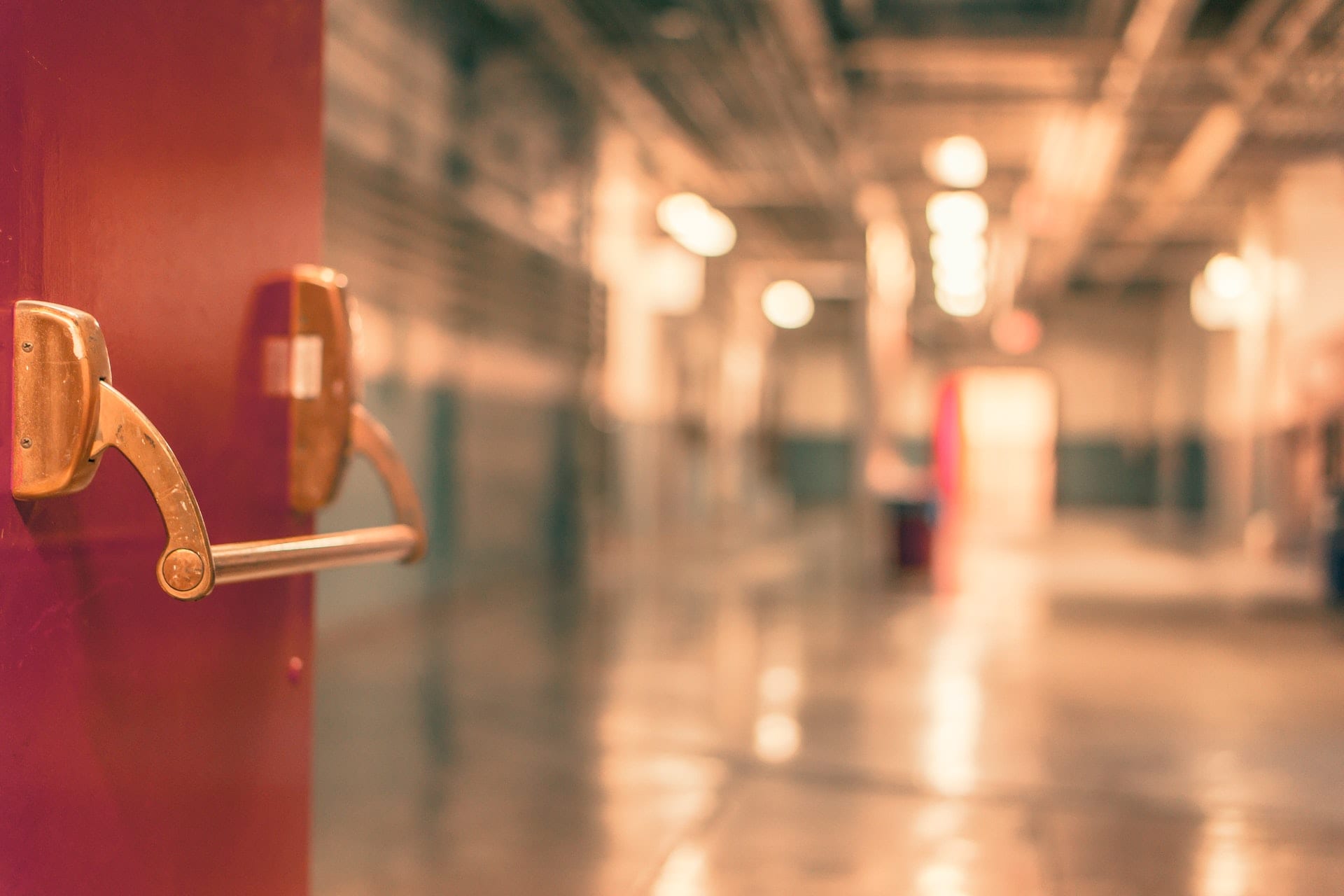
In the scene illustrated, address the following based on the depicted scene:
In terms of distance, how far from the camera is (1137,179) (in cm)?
1356

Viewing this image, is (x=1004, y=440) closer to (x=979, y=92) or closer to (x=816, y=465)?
(x=816, y=465)

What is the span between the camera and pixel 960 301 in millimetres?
18047

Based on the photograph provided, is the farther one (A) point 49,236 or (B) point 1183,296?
(B) point 1183,296

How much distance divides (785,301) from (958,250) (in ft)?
26.7

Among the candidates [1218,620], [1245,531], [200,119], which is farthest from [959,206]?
[200,119]

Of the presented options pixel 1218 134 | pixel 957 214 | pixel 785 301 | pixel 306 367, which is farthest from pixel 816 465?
pixel 306 367

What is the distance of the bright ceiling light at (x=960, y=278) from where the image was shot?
573 inches

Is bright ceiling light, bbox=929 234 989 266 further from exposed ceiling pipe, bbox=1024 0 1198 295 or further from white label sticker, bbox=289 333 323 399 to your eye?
white label sticker, bbox=289 333 323 399

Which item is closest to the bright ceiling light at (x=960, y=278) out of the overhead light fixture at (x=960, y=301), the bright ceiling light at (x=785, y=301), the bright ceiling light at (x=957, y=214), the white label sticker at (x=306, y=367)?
the overhead light fixture at (x=960, y=301)

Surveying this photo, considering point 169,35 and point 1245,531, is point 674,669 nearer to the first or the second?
point 169,35

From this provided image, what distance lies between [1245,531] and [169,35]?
14.9 meters

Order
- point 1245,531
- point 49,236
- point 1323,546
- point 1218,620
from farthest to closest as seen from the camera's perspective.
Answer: point 1245,531
point 1323,546
point 1218,620
point 49,236

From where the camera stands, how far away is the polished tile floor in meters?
3.11

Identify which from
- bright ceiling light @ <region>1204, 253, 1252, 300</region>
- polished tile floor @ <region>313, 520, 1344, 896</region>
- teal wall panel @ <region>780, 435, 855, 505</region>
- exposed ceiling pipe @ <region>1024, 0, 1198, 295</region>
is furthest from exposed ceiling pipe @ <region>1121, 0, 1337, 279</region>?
teal wall panel @ <region>780, 435, 855, 505</region>
